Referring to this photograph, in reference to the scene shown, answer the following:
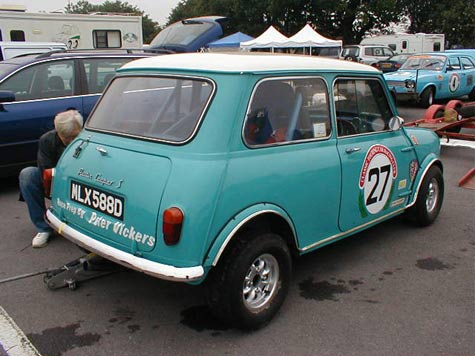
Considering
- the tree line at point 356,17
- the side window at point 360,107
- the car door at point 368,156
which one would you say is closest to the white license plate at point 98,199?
the car door at point 368,156

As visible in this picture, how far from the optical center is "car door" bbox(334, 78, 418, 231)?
382 cm

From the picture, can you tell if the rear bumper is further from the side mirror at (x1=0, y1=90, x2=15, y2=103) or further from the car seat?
the car seat

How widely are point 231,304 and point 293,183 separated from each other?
0.92 metres

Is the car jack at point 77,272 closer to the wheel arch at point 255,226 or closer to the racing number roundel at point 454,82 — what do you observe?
the wheel arch at point 255,226

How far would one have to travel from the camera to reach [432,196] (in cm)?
521

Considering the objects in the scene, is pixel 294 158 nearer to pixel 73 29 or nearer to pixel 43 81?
pixel 43 81

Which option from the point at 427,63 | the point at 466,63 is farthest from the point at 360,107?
the point at 466,63

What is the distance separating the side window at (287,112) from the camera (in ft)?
10.5

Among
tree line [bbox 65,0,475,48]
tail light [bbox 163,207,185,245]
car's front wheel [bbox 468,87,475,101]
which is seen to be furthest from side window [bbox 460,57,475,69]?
tree line [bbox 65,0,475,48]

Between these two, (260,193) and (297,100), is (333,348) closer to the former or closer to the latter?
(260,193)

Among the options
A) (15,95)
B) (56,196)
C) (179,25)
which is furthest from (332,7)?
(56,196)

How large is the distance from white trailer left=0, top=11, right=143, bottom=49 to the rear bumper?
497 inches

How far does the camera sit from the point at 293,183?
10.9ft

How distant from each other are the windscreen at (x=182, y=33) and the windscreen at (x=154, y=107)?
414 inches
